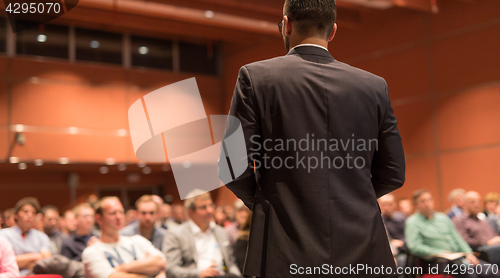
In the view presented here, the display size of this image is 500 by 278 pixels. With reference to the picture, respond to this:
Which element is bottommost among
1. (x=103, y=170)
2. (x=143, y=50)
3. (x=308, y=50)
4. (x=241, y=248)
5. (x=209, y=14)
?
(x=241, y=248)

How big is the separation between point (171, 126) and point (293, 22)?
11.2 metres

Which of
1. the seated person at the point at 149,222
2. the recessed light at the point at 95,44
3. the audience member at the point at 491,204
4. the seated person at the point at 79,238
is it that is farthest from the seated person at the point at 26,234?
the recessed light at the point at 95,44

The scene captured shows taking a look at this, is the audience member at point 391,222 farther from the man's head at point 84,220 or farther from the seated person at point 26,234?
the seated person at point 26,234

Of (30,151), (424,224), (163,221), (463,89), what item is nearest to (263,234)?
(424,224)

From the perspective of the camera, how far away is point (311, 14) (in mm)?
1196

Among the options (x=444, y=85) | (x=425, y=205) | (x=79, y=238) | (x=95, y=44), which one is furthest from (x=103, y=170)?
(x=425, y=205)

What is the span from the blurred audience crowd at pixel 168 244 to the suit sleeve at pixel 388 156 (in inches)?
91.9

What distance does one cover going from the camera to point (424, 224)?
5008 mm

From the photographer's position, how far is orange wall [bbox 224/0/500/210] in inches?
326

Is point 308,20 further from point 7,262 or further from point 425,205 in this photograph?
point 425,205

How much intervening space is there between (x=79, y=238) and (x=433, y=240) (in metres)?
3.74

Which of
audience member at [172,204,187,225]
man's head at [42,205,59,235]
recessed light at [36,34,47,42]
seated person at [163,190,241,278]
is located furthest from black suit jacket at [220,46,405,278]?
recessed light at [36,34,47,42]

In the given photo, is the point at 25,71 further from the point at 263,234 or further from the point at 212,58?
the point at 263,234

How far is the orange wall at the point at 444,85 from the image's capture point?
8.29 meters
